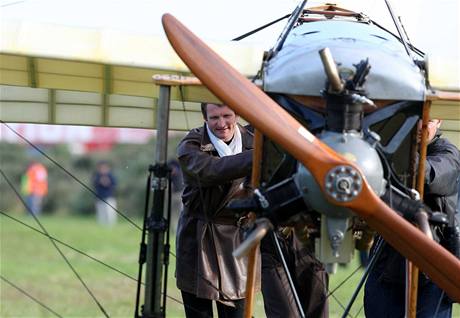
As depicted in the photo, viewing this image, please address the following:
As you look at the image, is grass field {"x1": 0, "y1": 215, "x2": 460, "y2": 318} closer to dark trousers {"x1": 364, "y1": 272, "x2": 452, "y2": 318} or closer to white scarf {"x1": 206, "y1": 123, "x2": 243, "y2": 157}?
dark trousers {"x1": 364, "y1": 272, "x2": 452, "y2": 318}

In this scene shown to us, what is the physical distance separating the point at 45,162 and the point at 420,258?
104 ft

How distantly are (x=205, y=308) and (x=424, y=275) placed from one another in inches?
58.1

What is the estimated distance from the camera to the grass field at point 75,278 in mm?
12727

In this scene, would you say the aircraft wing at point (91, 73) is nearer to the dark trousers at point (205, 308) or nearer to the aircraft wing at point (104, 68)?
the aircraft wing at point (104, 68)

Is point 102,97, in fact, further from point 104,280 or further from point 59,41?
point 104,280

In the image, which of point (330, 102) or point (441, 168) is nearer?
point (330, 102)

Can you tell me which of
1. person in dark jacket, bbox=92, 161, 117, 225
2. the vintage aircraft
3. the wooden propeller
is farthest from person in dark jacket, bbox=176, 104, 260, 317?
person in dark jacket, bbox=92, 161, 117, 225

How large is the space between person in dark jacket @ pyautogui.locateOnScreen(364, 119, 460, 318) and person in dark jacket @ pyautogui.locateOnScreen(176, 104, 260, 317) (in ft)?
2.81

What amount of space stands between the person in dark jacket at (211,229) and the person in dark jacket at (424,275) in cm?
86

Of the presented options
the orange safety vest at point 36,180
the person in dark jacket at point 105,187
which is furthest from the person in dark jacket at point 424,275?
the orange safety vest at point 36,180

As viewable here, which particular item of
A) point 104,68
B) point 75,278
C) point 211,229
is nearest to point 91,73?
point 104,68

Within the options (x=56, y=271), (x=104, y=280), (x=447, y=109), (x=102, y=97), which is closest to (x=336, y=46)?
(x=447, y=109)

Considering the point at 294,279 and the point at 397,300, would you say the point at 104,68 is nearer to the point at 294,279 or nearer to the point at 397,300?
the point at 294,279

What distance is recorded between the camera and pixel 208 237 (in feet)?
27.2
